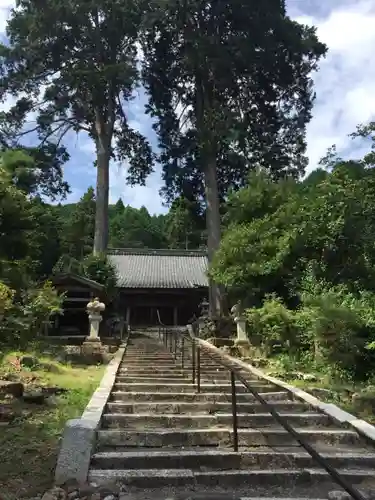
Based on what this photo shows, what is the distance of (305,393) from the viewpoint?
25.1ft

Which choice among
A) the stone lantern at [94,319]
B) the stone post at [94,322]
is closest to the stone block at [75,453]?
the stone post at [94,322]

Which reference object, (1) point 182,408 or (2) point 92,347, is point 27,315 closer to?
(2) point 92,347

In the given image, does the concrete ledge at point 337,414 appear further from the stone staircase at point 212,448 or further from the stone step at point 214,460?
the stone step at point 214,460

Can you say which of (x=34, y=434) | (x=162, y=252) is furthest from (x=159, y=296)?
(x=34, y=434)

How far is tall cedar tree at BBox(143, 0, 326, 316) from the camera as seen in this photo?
78.2 ft

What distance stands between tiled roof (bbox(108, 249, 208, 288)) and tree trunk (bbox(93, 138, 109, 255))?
A: 2679 mm

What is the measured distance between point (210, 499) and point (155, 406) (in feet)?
9.86

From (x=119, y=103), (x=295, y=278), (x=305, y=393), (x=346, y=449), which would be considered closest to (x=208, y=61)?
(x=119, y=103)

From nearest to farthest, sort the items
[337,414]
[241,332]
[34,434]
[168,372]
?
[34,434]
[337,414]
[168,372]
[241,332]

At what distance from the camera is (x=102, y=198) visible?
27.0 m

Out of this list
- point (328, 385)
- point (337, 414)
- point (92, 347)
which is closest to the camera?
point (337, 414)

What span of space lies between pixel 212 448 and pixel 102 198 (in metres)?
22.7

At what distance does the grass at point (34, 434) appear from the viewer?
4137 mm

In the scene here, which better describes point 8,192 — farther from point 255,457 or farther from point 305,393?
point 255,457
